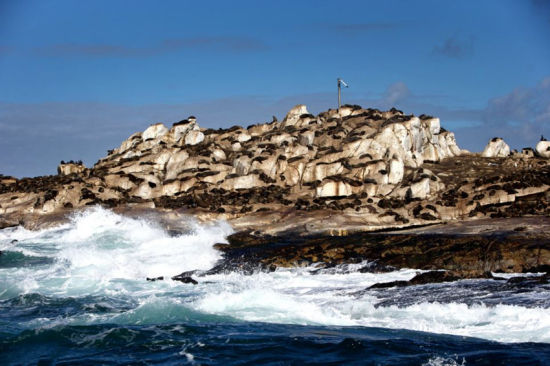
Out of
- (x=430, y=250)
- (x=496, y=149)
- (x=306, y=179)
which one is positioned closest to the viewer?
(x=430, y=250)

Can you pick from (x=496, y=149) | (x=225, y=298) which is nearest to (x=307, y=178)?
(x=496, y=149)

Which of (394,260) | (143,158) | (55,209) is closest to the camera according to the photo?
(394,260)

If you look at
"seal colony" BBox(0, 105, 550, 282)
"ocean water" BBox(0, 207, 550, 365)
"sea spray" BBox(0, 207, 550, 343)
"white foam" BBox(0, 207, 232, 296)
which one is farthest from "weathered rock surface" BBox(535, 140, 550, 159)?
"ocean water" BBox(0, 207, 550, 365)

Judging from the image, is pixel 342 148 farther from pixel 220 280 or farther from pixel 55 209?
pixel 220 280

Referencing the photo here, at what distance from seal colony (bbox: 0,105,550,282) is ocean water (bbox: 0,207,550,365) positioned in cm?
858

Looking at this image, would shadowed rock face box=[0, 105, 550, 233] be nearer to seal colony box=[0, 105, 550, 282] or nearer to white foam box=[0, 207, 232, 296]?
seal colony box=[0, 105, 550, 282]

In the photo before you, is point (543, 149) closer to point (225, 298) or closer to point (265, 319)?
point (225, 298)

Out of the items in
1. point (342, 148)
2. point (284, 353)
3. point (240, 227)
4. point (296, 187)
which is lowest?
point (284, 353)

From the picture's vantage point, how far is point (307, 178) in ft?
247

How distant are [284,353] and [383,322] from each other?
228 inches

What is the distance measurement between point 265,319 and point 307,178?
50.6 metres

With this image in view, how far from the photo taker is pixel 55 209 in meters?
66.1

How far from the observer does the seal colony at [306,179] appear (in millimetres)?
56062

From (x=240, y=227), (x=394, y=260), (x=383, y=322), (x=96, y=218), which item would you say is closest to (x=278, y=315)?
(x=383, y=322)
